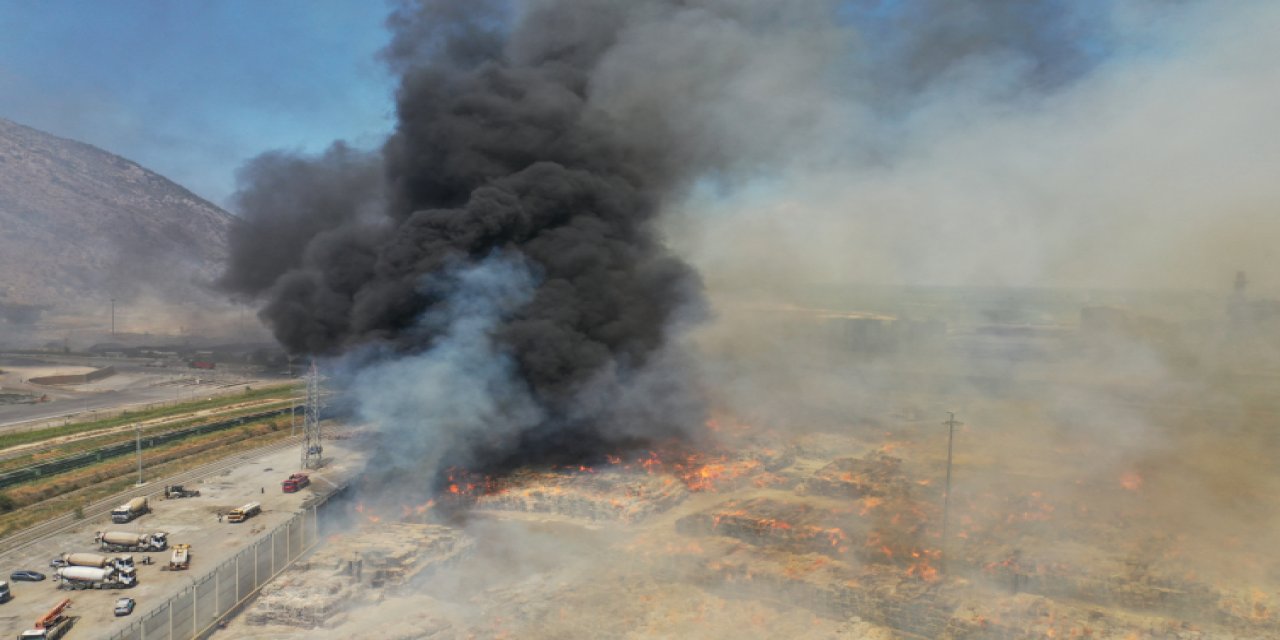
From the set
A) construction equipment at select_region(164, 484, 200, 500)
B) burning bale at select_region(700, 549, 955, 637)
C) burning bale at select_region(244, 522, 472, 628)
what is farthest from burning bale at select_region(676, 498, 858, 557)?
construction equipment at select_region(164, 484, 200, 500)

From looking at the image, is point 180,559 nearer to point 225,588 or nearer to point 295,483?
point 225,588

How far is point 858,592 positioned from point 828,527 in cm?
714

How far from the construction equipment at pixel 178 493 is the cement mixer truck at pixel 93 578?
13.8 metres

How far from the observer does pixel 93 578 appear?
3055 centimetres

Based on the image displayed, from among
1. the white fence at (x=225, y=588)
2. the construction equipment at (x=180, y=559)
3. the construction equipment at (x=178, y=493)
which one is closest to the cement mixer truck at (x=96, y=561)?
the construction equipment at (x=180, y=559)

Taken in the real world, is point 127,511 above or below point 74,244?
below

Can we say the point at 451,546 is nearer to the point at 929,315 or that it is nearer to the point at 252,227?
the point at 929,315

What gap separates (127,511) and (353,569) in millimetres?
16563

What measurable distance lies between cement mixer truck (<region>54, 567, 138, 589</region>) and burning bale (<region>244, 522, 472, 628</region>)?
6.23m

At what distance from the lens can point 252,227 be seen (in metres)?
88.1

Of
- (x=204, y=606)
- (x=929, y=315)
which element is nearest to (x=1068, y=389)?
(x=929, y=315)

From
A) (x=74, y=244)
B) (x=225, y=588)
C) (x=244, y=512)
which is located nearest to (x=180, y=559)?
(x=225, y=588)

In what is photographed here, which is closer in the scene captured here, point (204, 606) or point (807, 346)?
point (204, 606)

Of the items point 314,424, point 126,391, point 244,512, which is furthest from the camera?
point 126,391
